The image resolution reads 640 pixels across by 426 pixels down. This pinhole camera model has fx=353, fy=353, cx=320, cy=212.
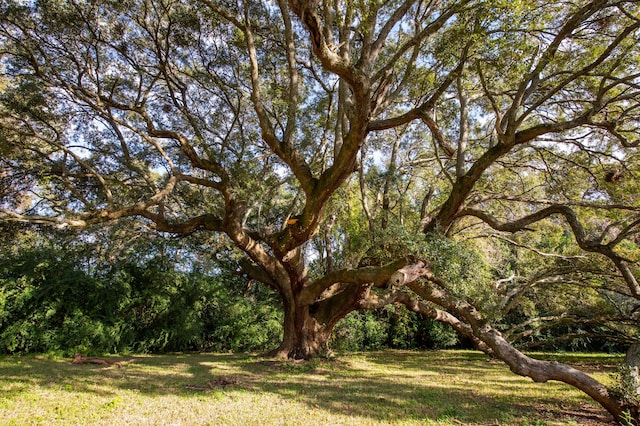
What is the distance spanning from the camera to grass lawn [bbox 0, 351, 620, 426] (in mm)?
4223

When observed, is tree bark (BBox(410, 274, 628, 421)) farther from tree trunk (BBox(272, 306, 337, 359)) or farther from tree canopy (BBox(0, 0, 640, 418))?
tree trunk (BBox(272, 306, 337, 359))

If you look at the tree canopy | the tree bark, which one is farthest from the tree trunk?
the tree bark

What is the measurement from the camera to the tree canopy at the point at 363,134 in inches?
241

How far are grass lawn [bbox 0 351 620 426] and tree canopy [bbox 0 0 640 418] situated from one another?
1.02 metres

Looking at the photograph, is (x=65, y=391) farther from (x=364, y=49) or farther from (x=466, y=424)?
(x=364, y=49)

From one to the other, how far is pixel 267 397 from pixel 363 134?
4509mm

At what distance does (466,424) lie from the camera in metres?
4.52

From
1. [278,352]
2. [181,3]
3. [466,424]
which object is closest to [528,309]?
[278,352]

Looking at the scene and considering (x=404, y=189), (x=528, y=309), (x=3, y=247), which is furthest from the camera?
(x=528, y=309)

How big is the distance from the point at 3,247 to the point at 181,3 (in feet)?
29.0

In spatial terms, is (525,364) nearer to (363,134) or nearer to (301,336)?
(363,134)

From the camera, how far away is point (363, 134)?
6047 mm

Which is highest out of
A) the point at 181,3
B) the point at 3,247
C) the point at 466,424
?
the point at 181,3

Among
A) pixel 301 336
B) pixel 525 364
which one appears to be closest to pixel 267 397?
pixel 525 364
